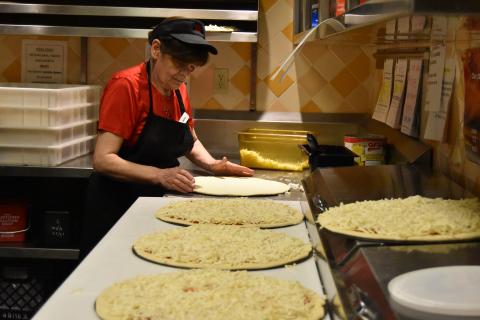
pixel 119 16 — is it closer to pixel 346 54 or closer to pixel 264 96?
pixel 264 96

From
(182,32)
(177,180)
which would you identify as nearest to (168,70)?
(182,32)

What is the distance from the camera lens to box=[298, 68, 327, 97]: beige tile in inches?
144

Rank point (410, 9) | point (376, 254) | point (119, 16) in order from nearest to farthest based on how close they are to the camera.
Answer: point (410, 9), point (376, 254), point (119, 16)

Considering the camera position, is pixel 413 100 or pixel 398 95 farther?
pixel 398 95

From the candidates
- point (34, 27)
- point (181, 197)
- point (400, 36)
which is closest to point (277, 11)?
point (34, 27)

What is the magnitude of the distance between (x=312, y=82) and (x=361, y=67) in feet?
0.88

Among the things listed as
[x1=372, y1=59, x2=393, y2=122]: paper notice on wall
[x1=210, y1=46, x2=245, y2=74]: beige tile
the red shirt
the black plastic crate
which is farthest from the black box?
the black plastic crate

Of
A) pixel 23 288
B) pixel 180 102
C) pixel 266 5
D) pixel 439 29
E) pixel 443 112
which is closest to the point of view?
pixel 439 29

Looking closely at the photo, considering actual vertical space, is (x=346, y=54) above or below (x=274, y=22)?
below

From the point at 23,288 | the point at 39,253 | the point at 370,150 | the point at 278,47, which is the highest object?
the point at 278,47

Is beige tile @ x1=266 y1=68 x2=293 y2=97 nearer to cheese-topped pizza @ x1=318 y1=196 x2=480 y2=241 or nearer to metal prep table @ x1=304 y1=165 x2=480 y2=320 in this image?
metal prep table @ x1=304 y1=165 x2=480 y2=320

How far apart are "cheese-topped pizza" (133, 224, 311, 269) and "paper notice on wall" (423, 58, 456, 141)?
0.60 metres

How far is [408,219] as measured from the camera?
1.61m

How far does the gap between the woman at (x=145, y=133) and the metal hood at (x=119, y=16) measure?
43 cm
